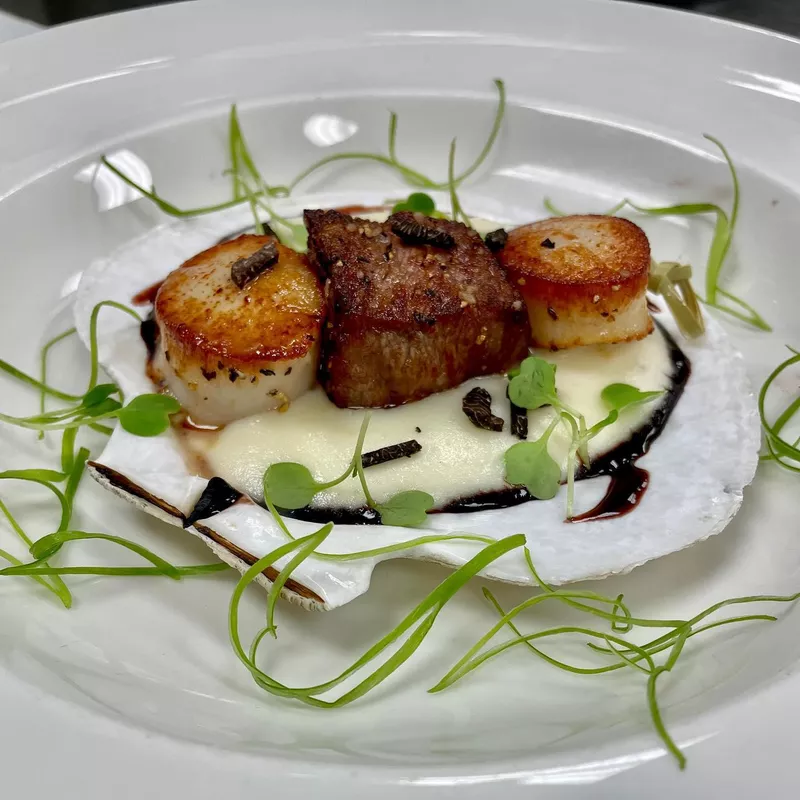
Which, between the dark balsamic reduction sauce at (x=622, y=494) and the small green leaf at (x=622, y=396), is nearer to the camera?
the dark balsamic reduction sauce at (x=622, y=494)

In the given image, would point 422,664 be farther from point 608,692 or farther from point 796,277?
point 796,277

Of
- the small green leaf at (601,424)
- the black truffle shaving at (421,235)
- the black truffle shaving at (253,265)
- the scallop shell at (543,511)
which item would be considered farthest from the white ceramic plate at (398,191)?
the black truffle shaving at (421,235)

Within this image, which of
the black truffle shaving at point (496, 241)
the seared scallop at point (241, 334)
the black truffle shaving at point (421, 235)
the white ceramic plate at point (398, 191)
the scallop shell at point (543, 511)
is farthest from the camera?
the black truffle shaving at point (496, 241)

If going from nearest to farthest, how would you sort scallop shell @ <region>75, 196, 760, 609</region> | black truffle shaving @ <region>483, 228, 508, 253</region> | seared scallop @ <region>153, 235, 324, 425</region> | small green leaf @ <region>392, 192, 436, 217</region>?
scallop shell @ <region>75, 196, 760, 609</region> < seared scallop @ <region>153, 235, 324, 425</region> < black truffle shaving @ <region>483, 228, 508, 253</region> < small green leaf @ <region>392, 192, 436, 217</region>

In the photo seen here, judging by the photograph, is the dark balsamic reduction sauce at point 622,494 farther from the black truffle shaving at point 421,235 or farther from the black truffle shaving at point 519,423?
the black truffle shaving at point 421,235

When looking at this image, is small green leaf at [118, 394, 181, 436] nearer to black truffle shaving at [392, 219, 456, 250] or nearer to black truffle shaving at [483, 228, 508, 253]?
black truffle shaving at [392, 219, 456, 250]

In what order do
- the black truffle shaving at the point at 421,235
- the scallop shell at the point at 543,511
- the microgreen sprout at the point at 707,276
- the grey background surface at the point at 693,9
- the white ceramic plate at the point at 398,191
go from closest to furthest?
the white ceramic plate at the point at 398,191 < the scallop shell at the point at 543,511 < the black truffle shaving at the point at 421,235 < the microgreen sprout at the point at 707,276 < the grey background surface at the point at 693,9

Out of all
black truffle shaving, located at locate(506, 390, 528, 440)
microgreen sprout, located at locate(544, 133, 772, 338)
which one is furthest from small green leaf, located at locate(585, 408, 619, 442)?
microgreen sprout, located at locate(544, 133, 772, 338)
